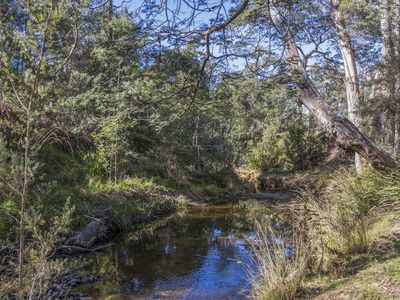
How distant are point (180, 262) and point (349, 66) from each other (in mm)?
6505

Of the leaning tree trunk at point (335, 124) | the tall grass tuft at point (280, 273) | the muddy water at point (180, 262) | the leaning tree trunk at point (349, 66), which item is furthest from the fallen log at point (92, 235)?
the leaning tree trunk at point (349, 66)

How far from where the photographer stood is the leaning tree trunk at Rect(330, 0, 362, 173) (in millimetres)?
9352

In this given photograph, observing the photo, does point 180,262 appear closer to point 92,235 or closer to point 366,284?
point 92,235

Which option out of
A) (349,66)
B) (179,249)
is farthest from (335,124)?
(349,66)

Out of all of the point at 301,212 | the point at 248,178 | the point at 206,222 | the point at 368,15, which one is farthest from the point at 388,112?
the point at 248,178

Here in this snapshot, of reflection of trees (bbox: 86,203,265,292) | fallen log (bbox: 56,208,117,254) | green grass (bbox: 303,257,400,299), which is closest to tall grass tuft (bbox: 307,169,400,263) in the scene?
green grass (bbox: 303,257,400,299)

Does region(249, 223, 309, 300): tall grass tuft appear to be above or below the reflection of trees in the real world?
above

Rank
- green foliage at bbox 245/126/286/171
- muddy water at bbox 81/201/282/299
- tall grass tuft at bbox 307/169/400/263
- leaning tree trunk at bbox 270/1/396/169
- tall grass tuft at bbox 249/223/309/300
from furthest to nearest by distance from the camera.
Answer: green foliage at bbox 245/126/286/171 → leaning tree trunk at bbox 270/1/396/169 → muddy water at bbox 81/201/282/299 → tall grass tuft at bbox 307/169/400/263 → tall grass tuft at bbox 249/223/309/300

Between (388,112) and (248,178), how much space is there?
10764mm

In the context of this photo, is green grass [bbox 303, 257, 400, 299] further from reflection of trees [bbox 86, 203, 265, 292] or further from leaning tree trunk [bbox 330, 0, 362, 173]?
leaning tree trunk [bbox 330, 0, 362, 173]

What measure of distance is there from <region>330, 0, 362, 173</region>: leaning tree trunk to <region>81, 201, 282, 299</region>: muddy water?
3.72 m

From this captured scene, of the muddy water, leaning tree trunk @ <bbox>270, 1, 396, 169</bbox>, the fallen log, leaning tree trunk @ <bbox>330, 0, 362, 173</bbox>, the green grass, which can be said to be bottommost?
the muddy water

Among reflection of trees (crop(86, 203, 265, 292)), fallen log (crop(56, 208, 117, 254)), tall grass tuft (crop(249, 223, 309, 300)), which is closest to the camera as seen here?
tall grass tuft (crop(249, 223, 309, 300))

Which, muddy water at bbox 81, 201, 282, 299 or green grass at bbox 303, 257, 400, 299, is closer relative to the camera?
green grass at bbox 303, 257, 400, 299
